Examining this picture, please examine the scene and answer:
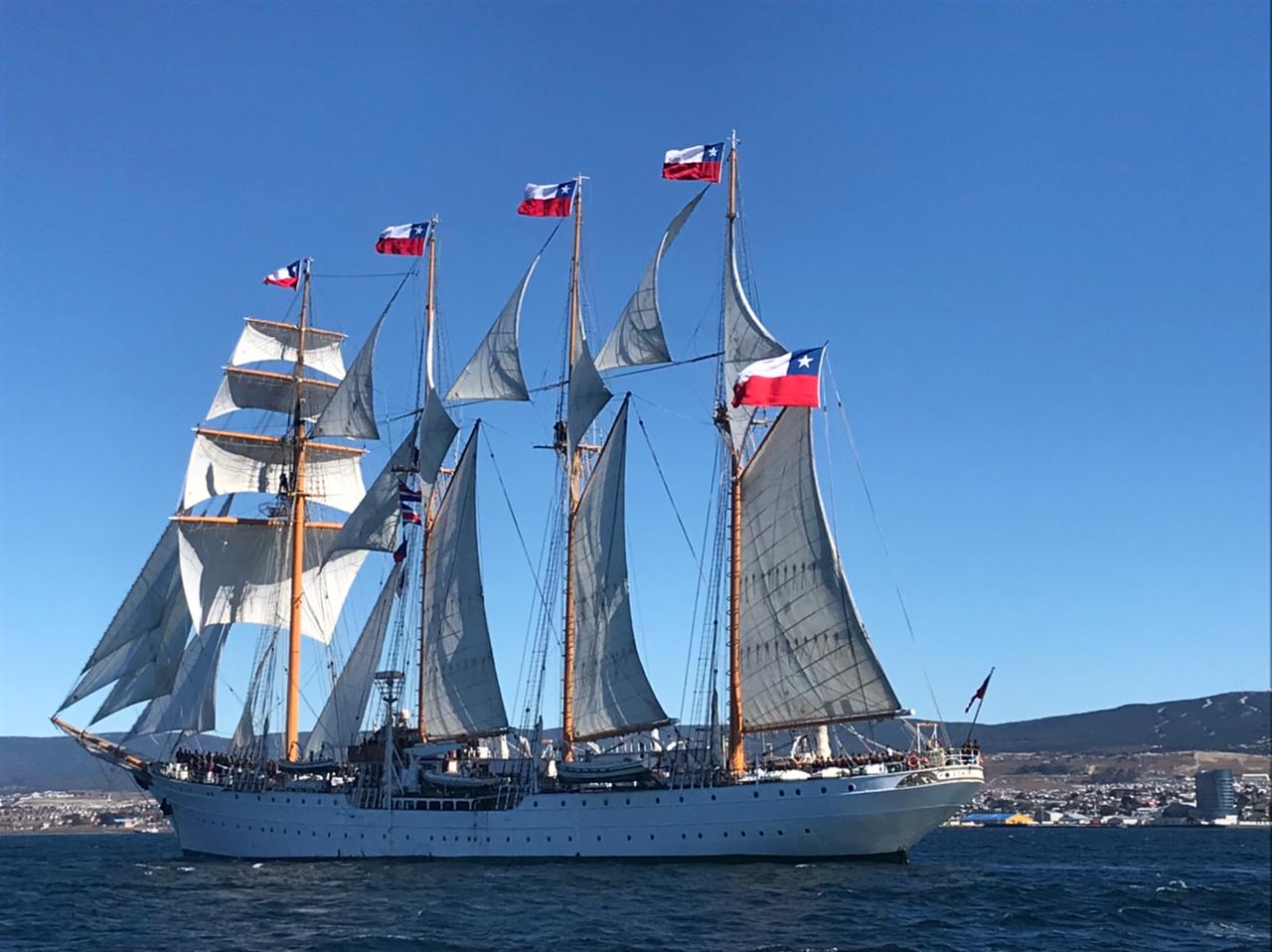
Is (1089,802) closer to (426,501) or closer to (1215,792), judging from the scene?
(1215,792)

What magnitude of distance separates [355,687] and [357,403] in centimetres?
1837

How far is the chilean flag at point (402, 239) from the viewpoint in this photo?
7419 centimetres

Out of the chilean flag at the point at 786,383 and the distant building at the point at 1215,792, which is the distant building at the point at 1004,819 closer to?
the distant building at the point at 1215,792

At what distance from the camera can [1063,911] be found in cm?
4431

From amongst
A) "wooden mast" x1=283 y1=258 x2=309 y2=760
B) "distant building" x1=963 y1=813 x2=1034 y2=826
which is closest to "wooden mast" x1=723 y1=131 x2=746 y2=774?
"wooden mast" x1=283 y1=258 x2=309 y2=760

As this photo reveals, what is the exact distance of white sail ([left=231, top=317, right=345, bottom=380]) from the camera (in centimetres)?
8919

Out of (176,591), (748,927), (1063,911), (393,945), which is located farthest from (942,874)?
(176,591)

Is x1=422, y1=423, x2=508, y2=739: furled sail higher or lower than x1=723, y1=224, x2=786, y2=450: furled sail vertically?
lower

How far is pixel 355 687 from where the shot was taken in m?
72.6

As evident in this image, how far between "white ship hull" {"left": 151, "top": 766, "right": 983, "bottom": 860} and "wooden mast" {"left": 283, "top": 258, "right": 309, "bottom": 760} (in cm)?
906

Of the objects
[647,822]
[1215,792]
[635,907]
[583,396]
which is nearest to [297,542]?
[583,396]

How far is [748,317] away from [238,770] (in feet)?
128

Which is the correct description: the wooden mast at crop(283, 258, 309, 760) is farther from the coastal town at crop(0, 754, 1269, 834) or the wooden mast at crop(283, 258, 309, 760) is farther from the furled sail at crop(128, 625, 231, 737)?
the coastal town at crop(0, 754, 1269, 834)

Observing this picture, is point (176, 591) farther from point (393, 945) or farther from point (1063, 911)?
point (1063, 911)
